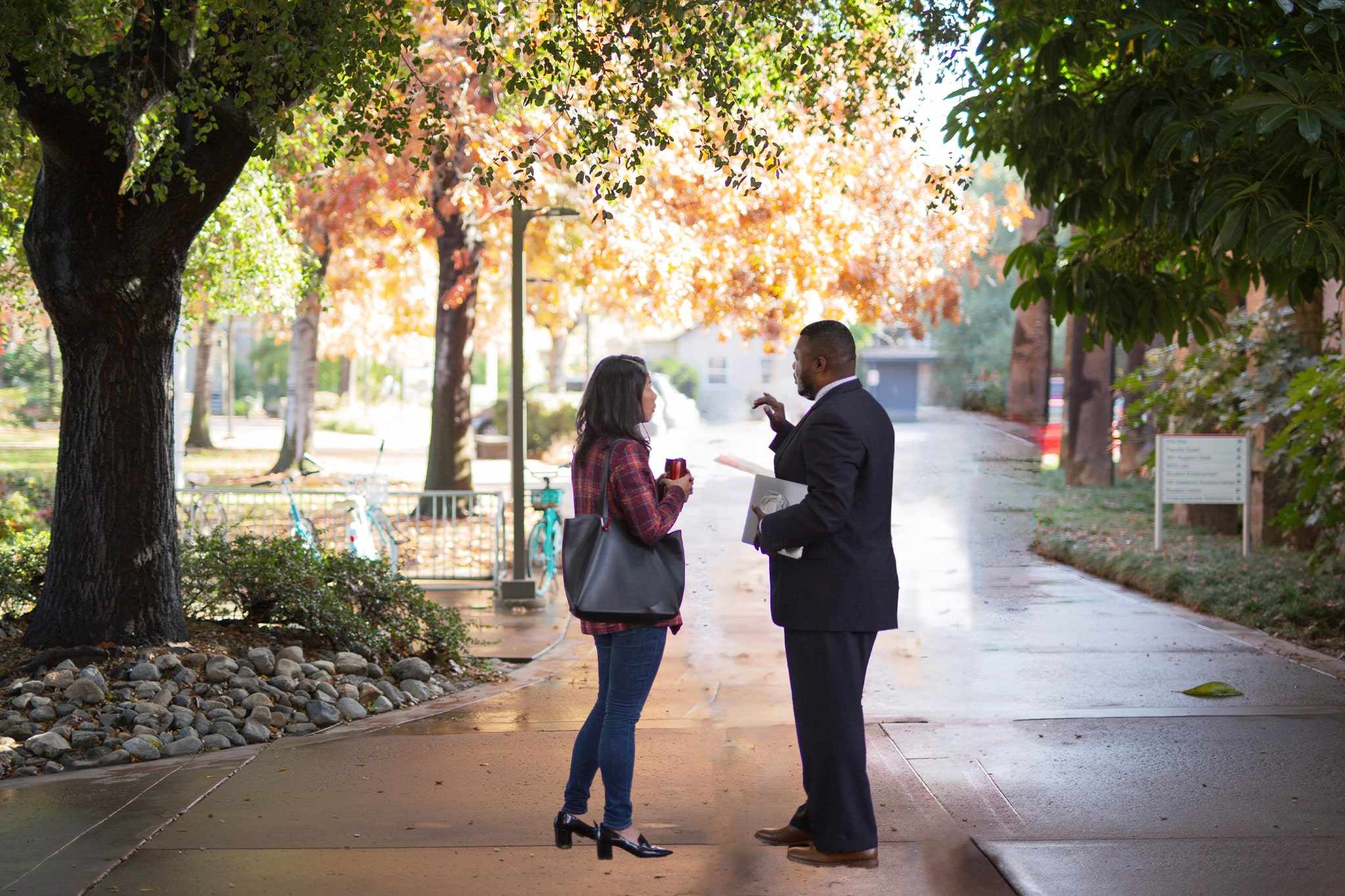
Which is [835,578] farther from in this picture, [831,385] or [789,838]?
[789,838]

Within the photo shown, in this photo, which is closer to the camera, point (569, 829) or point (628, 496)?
point (628, 496)

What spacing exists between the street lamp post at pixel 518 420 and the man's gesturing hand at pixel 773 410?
7145 millimetres

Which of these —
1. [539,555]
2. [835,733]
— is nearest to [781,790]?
[835,733]

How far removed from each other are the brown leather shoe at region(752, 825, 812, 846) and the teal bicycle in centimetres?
810

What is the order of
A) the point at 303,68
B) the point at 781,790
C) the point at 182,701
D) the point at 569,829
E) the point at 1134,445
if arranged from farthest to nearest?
the point at 1134,445
the point at 303,68
the point at 182,701
the point at 781,790
the point at 569,829

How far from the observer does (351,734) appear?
714cm

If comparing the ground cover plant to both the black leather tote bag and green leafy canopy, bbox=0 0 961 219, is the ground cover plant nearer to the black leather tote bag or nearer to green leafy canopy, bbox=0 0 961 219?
green leafy canopy, bbox=0 0 961 219

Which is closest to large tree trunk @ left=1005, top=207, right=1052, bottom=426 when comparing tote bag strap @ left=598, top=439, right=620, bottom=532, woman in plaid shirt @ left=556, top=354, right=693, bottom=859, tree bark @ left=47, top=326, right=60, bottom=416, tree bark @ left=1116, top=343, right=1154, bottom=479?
tree bark @ left=1116, top=343, right=1154, bottom=479

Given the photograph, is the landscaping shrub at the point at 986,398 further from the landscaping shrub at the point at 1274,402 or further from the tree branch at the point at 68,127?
the tree branch at the point at 68,127

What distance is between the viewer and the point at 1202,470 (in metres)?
14.7

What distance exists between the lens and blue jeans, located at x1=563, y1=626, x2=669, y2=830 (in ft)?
16.1

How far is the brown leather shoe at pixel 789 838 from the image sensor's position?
5270 mm

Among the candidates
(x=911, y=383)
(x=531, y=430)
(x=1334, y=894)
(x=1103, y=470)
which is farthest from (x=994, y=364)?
(x=1334, y=894)

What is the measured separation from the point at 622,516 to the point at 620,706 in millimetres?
670
